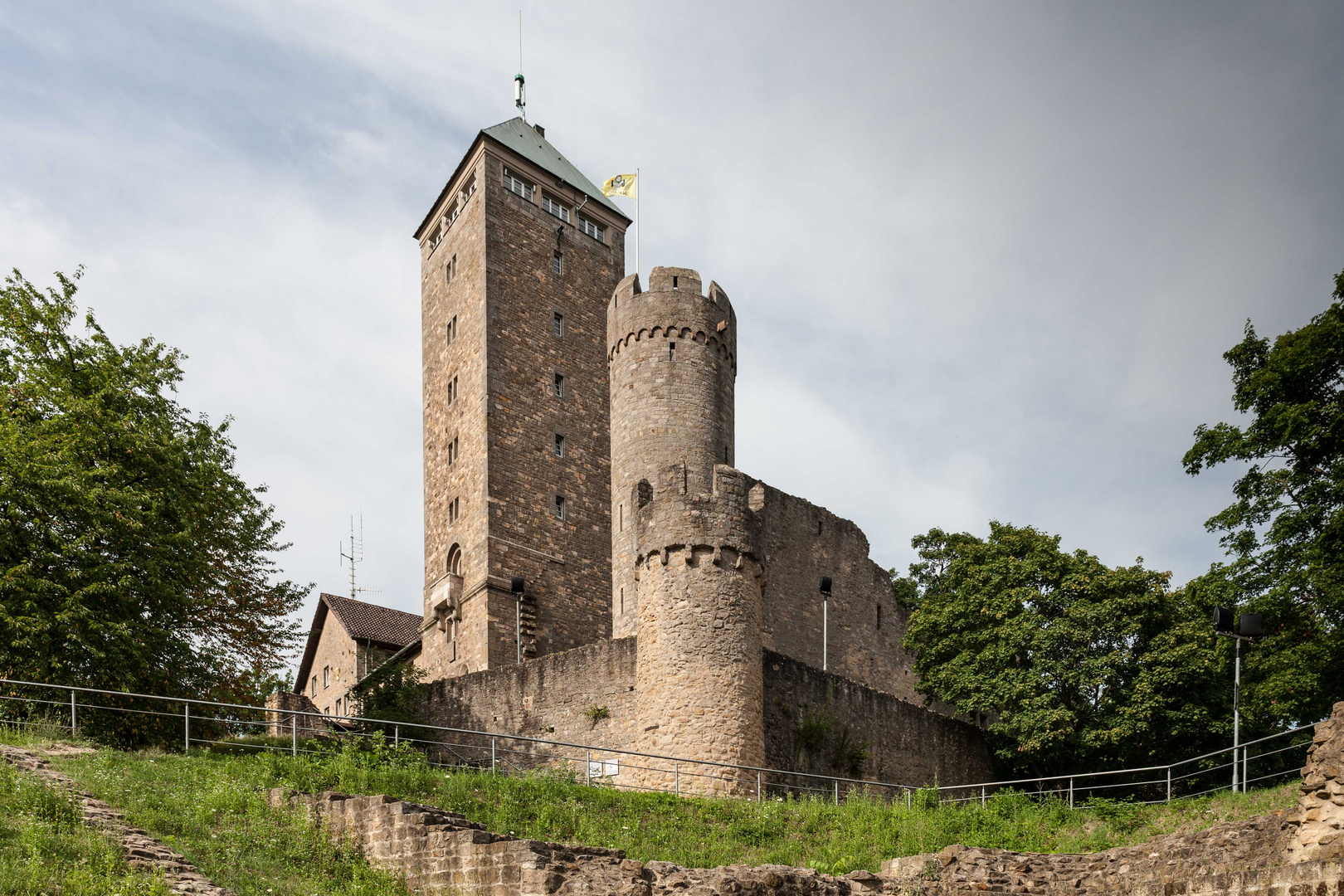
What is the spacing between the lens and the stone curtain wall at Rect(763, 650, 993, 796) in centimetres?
2466

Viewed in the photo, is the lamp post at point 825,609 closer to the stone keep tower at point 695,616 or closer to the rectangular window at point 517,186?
A: the stone keep tower at point 695,616

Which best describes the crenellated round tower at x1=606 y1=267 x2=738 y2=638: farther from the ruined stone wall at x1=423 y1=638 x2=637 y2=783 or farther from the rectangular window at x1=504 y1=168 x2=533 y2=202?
the rectangular window at x1=504 y1=168 x2=533 y2=202

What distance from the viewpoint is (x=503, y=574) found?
1305 inches

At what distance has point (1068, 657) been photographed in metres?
26.3

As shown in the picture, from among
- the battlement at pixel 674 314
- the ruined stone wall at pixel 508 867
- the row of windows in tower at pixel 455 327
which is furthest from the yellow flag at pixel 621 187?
the ruined stone wall at pixel 508 867

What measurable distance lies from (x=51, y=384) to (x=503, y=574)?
43.2ft

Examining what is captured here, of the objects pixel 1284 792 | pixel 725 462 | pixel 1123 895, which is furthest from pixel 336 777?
pixel 725 462

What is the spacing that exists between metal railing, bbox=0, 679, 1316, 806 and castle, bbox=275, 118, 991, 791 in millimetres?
391

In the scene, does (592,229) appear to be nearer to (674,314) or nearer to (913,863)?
(674,314)

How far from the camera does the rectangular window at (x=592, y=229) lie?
40562 millimetres

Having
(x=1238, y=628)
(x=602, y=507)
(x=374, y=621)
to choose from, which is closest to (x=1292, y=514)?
(x=1238, y=628)

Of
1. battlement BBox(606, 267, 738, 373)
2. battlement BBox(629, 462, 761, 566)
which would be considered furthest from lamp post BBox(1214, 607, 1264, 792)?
battlement BBox(606, 267, 738, 373)

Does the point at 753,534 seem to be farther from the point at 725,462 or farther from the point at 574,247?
the point at 574,247

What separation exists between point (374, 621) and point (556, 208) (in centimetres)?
1635
